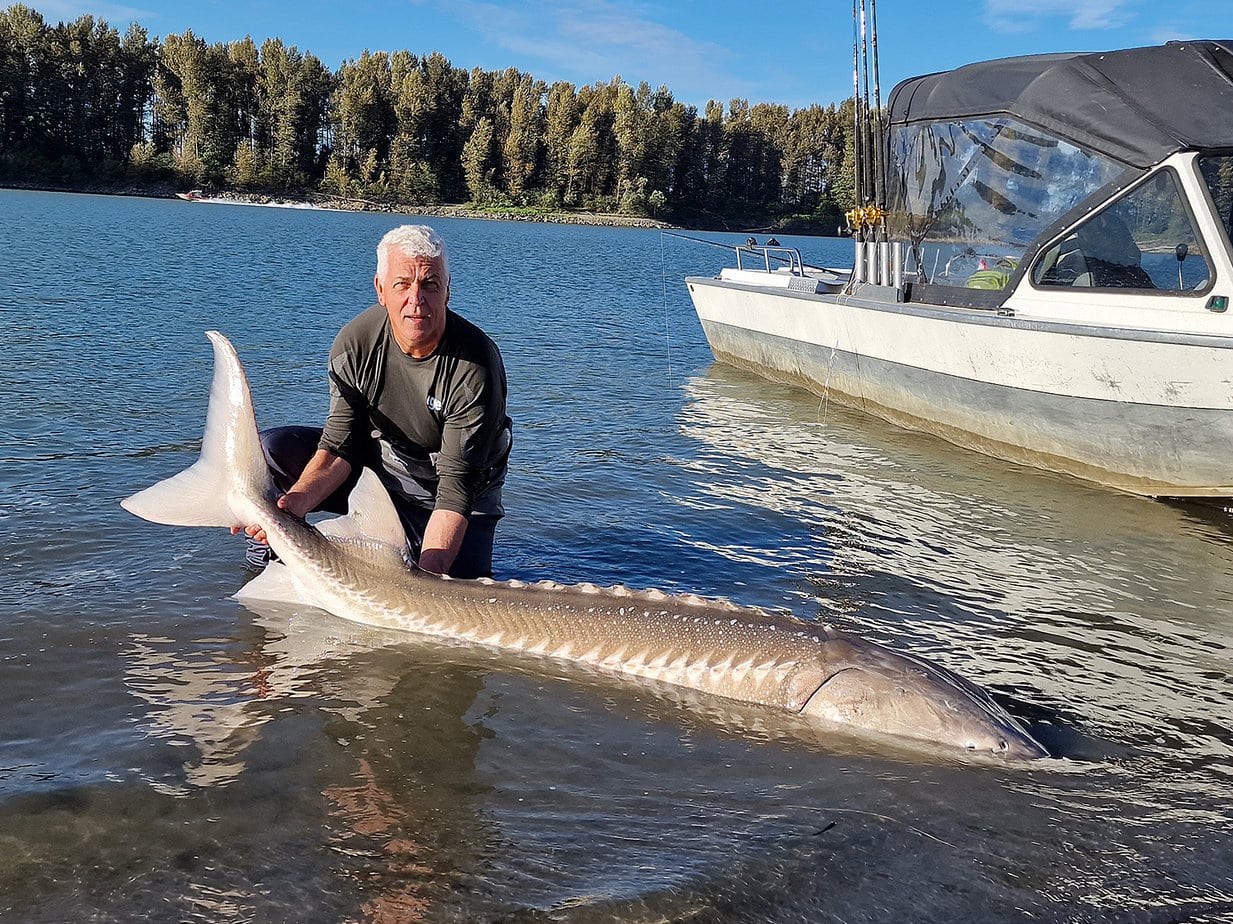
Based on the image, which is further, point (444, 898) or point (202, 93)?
point (202, 93)

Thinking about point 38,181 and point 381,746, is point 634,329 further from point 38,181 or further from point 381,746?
point 38,181

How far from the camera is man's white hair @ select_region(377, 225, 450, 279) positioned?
4410 millimetres

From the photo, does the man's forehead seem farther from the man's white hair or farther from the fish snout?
the fish snout

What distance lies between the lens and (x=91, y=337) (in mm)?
12656

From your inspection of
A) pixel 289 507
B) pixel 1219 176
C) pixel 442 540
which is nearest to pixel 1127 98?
pixel 1219 176

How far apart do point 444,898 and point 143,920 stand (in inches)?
29.4

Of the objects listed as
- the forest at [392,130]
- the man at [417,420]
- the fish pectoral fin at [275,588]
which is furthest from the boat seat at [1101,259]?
the forest at [392,130]

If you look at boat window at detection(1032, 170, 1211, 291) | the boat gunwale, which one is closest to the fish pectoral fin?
the boat gunwale

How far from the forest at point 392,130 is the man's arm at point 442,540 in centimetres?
9729

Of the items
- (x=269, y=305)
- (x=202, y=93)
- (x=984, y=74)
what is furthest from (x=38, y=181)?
(x=984, y=74)

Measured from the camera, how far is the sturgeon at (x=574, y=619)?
3.93 m

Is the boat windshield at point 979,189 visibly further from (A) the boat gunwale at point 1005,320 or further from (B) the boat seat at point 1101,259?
(A) the boat gunwale at point 1005,320

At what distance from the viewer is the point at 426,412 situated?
4910 millimetres

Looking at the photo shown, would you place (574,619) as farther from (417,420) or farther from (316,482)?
(316,482)
